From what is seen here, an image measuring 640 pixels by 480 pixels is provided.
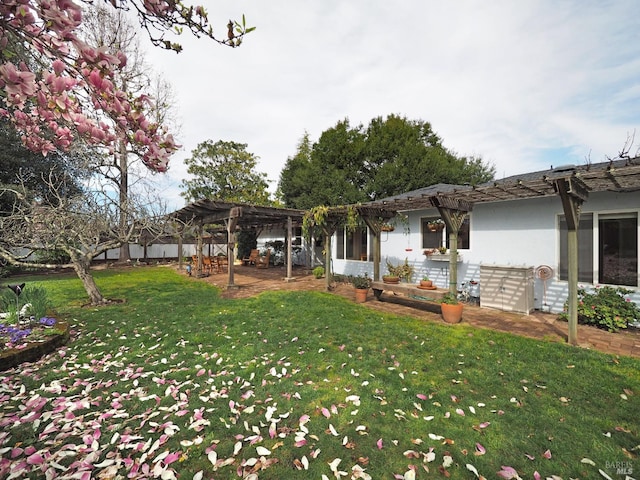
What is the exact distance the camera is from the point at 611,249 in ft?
18.3

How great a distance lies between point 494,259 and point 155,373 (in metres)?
7.56

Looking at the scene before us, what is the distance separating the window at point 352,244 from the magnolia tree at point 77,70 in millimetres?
9156

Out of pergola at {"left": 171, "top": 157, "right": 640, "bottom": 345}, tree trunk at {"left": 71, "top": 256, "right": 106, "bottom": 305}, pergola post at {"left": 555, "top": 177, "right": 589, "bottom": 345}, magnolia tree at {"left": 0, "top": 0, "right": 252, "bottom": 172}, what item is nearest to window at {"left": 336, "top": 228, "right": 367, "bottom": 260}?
pergola at {"left": 171, "top": 157, "right": 640, "bottom": 345}

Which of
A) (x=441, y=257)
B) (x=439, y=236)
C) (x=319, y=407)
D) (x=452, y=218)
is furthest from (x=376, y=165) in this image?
(x=319, y=407)

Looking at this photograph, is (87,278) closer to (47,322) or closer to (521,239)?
(47,322)

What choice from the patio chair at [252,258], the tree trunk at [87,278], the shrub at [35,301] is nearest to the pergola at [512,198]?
the tree trunk at [87,278]

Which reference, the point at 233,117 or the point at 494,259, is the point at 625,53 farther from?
the point at 233,117

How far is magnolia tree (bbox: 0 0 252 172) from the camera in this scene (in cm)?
114

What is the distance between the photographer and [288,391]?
9.93 ft

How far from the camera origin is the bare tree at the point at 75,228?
5.69 metres

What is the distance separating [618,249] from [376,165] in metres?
14.9

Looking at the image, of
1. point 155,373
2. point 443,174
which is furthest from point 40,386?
point 443,174

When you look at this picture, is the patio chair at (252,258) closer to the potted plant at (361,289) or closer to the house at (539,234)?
the potted plant at (361,289)

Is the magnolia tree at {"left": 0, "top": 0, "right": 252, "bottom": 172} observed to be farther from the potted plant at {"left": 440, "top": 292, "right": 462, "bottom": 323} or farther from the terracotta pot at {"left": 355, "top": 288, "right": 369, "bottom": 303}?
the terracotta pot at {"left": 355, "top": 288, "right": 369, "bottom": 303}
